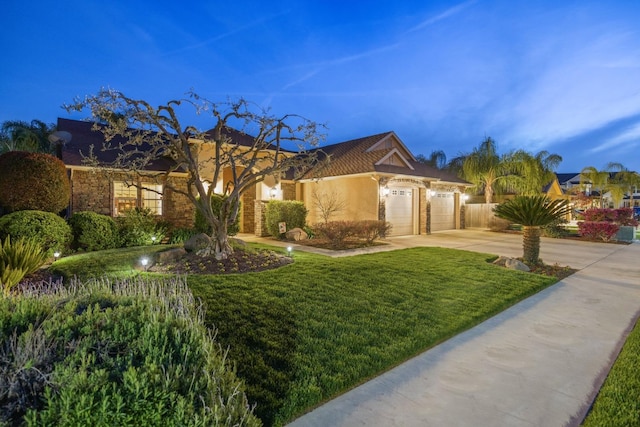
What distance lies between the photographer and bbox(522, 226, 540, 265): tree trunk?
30.6 ft

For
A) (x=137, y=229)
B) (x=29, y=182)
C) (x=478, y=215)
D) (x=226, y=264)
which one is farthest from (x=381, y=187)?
(x=29, y=182)

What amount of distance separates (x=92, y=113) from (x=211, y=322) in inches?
244

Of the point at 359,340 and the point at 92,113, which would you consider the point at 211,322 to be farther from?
the point at 92,113

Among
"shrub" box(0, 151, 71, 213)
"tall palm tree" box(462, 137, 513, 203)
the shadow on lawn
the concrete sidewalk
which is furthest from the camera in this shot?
"tall palm tree" box(462, 137, 513, 203)

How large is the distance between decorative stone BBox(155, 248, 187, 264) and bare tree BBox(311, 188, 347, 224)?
29.0 ft

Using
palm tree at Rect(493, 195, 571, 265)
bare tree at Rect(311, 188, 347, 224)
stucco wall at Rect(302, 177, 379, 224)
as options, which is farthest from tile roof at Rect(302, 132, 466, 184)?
palm tree at Rect(493, 195, 571, 265)

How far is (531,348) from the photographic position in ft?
13.2

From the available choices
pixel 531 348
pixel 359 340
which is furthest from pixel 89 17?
pixel 531 348

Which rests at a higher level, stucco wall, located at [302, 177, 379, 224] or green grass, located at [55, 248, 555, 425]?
stucco wall, located at [302, 177, 379, 224]

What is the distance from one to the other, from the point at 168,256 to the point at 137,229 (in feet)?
14.3

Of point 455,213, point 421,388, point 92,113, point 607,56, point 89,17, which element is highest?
point 89,17

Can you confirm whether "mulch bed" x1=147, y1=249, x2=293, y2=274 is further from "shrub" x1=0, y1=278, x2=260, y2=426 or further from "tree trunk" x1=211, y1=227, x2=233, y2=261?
"shrub" x1=0, y1=278, x2=260, y2=426

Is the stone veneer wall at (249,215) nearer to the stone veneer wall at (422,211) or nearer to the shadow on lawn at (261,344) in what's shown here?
the stone veneer wall at (422,211)

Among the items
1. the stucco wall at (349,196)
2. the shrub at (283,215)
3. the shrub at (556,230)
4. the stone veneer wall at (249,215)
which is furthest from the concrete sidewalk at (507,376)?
the stone veneer wall at (249,215)
